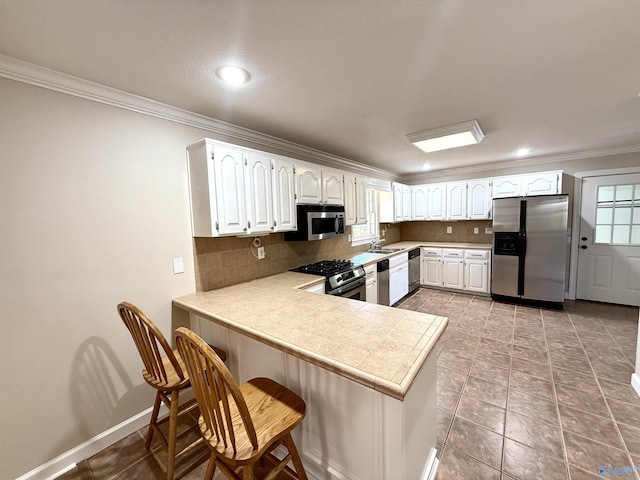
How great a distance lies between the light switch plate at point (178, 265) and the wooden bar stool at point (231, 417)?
1134mm

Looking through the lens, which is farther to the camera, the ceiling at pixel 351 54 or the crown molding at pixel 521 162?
the crown molding at pixel 521 162

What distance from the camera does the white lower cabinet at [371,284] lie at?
11.5 ft

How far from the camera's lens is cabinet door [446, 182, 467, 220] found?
196 inches

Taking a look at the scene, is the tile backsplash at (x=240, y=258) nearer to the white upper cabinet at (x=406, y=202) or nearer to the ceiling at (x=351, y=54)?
the ceiling at (x=351, y=54)

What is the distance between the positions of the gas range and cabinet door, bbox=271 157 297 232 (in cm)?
61

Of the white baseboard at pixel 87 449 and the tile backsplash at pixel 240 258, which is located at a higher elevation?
the tile backsplash at pixel 240 258

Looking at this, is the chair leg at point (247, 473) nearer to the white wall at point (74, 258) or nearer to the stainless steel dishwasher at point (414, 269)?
the white wall at point (74, 258)

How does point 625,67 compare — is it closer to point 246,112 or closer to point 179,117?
point 246,112

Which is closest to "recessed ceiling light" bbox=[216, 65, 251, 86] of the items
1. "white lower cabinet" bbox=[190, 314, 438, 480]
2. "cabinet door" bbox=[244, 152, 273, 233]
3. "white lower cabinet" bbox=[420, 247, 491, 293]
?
"cabinet door" bbox=[244, 152, 273, 233]

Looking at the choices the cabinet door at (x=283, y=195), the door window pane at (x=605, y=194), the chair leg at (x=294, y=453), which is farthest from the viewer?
the door window pane at (x=605, y=194)

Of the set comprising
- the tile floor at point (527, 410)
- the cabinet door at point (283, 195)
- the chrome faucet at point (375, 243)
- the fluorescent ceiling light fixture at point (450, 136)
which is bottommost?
the tile floor at point (527, 410)

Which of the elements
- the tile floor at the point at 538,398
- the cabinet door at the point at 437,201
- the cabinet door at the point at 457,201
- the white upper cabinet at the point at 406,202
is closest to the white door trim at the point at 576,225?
the tile floor at the point at 538,398

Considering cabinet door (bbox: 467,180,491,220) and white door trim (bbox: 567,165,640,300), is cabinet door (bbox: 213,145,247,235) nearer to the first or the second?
cabinet door (bbox: 467,180,491,220)

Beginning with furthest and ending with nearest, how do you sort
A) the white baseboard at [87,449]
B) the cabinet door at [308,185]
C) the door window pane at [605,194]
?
1. the door window pane at [605,194]
2. the cabinet door at [308,185]
3. the white baseboard at [87,449]
